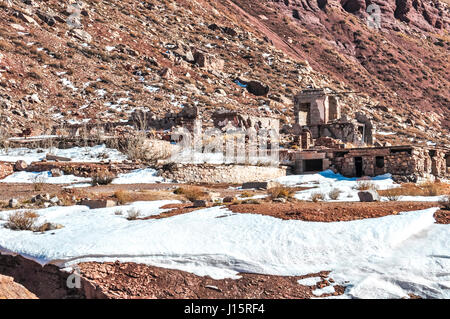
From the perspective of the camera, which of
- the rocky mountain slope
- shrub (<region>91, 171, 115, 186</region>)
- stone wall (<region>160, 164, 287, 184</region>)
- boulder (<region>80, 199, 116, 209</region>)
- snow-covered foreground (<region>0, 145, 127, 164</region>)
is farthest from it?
the rocky mountain slope

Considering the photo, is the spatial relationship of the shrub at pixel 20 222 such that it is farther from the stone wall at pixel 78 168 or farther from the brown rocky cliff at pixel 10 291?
the stone wall at pixel 78 168

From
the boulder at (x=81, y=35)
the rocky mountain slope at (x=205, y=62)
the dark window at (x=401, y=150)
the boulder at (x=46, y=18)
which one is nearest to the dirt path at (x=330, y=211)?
the dark window at (x=401, y=150)

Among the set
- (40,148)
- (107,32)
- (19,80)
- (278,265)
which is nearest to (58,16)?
(107,32)

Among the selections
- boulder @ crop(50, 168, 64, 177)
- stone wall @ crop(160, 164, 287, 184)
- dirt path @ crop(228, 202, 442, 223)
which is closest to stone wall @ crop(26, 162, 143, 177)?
boulder @ crop(50, 168, 64, 177)

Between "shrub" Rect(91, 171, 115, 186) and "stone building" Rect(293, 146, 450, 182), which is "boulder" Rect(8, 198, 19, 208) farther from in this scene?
"stone building" Rect(293, 146, 450, 182)

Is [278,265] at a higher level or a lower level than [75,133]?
lower

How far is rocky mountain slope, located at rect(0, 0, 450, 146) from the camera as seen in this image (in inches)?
1417

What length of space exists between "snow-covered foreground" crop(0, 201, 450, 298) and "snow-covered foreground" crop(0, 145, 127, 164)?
13.3 meters

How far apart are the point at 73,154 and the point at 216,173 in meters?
7.16

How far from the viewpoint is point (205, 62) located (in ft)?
159

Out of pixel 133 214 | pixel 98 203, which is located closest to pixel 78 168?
pixel 98 203

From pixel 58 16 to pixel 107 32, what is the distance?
180 inches

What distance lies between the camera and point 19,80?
34906mm
